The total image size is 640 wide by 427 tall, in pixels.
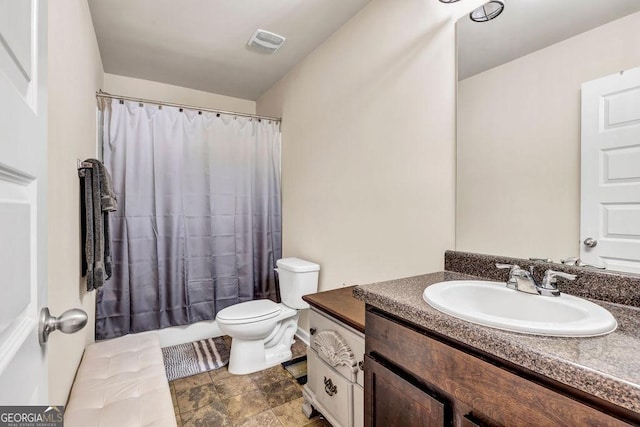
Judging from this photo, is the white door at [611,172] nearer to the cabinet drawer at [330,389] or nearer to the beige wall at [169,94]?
the cabinet drawer at [330,389]

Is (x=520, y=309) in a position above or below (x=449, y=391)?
above

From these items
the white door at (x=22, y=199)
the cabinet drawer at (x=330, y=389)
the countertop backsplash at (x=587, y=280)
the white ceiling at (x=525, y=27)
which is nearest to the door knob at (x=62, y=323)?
the white door at (x=22, y=199)

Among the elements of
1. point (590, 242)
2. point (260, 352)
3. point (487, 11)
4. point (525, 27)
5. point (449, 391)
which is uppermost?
point (487, 11)

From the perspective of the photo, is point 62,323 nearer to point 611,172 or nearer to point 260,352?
point 611,172

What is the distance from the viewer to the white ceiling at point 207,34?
187cm

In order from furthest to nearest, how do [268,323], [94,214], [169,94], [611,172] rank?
[169,94] < [268,323] < [94,214] < [611,172]

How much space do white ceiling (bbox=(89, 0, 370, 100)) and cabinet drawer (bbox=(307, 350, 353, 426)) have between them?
2.05 metres

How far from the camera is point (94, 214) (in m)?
1.63

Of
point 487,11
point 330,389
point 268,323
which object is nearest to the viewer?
point 487,11

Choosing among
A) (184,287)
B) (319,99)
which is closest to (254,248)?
(184,287)

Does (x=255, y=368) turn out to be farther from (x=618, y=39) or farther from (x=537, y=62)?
(x=618, y=39)

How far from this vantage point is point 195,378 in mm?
2068

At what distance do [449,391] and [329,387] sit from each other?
81cm

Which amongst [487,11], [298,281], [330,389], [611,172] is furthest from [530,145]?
[298,281]
